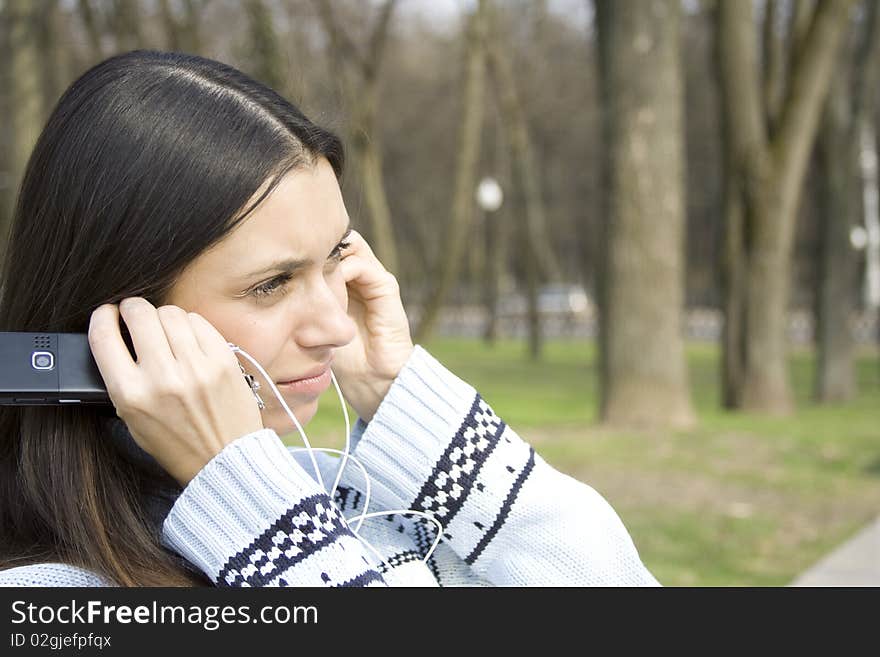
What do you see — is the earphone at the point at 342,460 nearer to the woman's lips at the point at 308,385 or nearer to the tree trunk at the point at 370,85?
the woman's lips at the point at 308,385

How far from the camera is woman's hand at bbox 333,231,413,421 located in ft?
7.20

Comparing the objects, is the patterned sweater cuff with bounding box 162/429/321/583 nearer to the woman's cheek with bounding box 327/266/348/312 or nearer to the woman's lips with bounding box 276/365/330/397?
the woman's lips with bounding box 276/365/330/397

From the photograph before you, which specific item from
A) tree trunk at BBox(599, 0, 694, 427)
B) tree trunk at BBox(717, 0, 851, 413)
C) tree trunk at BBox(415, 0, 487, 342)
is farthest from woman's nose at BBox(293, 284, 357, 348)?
tree trunk at BBox(415, 0, 487, 342)

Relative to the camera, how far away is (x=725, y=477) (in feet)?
28.4

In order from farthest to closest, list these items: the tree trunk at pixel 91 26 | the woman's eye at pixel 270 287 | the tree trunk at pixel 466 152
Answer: the tree trunk at pixel 91 26 < the tree trunk at pixel 466 152 < the woman's eye at pixel 270 287

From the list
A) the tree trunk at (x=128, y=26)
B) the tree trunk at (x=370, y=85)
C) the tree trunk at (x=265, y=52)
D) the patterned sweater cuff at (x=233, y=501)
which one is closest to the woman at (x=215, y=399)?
the patterned sweater cuff at (x=233, y=501)

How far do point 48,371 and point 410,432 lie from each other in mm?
616

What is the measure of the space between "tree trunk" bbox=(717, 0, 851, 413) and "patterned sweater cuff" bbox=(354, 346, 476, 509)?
37.0 feet

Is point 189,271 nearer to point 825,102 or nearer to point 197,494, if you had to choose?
point 197,494

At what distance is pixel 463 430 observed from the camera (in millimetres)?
2014

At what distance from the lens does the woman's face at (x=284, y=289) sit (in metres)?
1.76

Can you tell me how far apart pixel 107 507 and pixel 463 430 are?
61cm

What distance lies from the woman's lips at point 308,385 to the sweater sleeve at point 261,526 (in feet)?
0.96

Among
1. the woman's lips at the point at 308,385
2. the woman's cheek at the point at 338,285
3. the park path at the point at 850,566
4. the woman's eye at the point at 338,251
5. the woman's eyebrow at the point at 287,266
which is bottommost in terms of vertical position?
the park path at the point at 850,566
